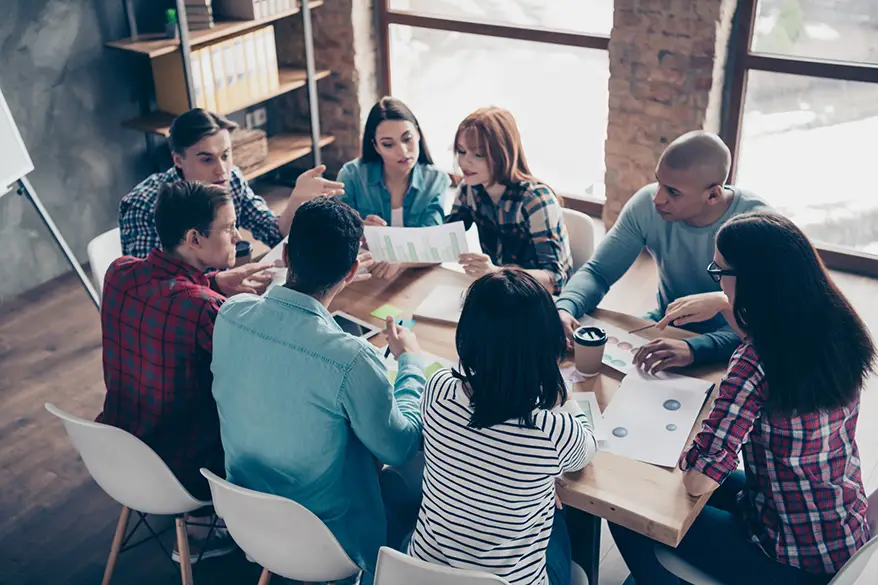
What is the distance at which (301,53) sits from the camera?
5.45m

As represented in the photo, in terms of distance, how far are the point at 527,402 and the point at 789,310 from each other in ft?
1.92

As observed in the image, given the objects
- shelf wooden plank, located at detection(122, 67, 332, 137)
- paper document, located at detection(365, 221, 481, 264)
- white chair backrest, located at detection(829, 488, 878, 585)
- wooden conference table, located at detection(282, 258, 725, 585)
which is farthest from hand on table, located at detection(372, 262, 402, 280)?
shelf wooden plank, located at detection(122, 67, 332, 137)

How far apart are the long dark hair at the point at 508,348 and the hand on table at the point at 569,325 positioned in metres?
0.65

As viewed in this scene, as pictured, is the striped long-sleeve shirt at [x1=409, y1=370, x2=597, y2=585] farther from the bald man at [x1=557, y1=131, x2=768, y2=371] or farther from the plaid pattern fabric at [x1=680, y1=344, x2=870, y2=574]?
the bald man at [x1=557, y1=131, x2=768, y2=371]

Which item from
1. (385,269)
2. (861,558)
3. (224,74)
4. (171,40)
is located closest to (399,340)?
(385,269)

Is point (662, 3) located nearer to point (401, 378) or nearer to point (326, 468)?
point (401, 378)

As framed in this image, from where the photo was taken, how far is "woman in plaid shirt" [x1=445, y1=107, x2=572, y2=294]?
9.36ft

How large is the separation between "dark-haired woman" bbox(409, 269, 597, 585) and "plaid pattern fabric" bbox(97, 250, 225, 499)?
2.53ft

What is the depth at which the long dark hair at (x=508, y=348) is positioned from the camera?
5.51 feet

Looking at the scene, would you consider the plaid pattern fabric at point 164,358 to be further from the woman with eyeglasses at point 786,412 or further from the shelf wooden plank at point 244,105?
the shelf wooden plank at point 244,105

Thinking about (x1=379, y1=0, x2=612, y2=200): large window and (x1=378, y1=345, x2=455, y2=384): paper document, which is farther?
(x1=379, y1=0, x2=612, y2=200): large window

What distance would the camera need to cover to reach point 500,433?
170 centimetres

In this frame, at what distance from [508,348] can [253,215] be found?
1838 mm

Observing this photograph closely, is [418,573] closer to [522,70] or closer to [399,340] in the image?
[399,340]
